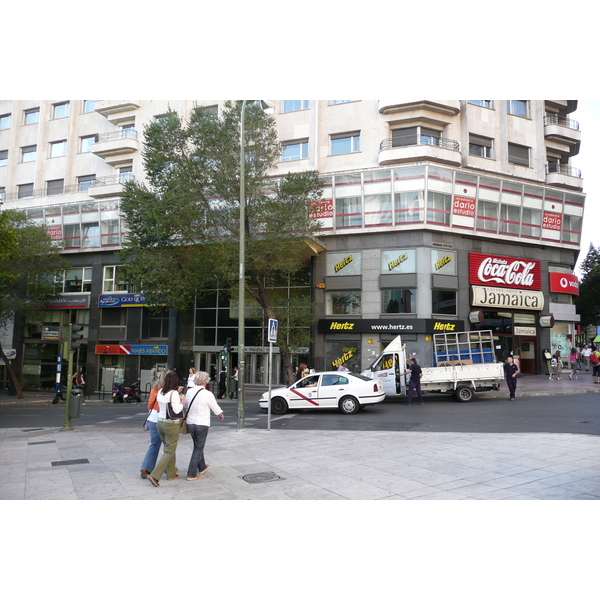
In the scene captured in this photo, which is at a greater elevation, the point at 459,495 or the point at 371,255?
the point at 371,255

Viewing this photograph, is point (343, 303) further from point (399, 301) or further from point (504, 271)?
point (504, 271)

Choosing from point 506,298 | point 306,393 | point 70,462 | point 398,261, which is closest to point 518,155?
point 506,298

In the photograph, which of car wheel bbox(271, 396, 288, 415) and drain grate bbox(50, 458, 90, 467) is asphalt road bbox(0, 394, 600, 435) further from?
drain grate bbox(50, 458, 90, 467)

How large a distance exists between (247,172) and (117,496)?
58.4 ft

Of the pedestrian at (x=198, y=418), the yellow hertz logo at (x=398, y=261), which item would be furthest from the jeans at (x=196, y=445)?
the yellow hertz logo at (x=398, y=261)

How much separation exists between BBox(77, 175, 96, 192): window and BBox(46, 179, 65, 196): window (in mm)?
1456

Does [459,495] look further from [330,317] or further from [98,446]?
[330,317]

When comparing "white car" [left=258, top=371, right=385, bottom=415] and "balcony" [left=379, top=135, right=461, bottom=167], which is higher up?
"balcony" [left=379, top=135, right=461, bottom=167]

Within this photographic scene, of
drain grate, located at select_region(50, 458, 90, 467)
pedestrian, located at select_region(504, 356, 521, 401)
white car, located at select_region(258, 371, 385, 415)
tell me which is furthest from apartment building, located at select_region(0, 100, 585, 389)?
drain grate, located at select_region(50, 458, 90, 467)

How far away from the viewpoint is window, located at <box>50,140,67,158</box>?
1537 inches

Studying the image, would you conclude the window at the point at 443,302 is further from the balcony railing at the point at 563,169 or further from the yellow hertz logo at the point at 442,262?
the balcony railing at the point at 563,169

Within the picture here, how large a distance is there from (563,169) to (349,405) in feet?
82.3

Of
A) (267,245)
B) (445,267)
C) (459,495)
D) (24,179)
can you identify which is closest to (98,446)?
(459,495)

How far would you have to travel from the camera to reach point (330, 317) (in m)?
30.3
